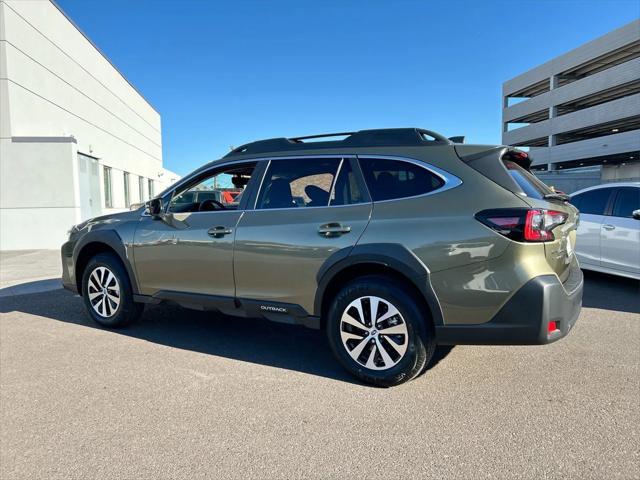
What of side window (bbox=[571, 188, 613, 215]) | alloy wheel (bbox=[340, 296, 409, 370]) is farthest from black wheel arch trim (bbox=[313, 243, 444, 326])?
side window (bbox=[571, 188, 613, 215])

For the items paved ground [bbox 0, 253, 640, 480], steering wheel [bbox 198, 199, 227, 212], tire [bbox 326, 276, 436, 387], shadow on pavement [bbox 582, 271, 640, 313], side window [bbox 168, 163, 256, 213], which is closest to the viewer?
paved ground [bbox 0, 253, 640, 480]

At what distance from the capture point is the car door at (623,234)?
6.59 metres

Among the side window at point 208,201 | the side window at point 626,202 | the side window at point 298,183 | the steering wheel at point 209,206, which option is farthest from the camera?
the side window at point 626,202

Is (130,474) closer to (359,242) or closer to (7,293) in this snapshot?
(359,242)

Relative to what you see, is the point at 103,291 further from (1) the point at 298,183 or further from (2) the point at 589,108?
(2) the point at 589,108

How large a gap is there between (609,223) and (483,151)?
4784 millimetres

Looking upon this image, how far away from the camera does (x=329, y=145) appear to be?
3.89m

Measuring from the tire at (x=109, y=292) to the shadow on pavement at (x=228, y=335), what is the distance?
0.52 ft

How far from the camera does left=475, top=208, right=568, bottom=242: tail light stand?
300 cm

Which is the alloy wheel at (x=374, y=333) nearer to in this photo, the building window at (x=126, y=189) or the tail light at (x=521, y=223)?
the tail light at (x=521, y=223)

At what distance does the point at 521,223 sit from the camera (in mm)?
3002

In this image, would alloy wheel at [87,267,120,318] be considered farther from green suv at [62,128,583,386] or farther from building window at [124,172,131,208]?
building window at [124,172,131,208]

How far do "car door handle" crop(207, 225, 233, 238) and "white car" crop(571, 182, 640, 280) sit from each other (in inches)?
229

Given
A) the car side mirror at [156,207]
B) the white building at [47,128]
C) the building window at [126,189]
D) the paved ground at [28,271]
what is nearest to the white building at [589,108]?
the building window at [126,189]
